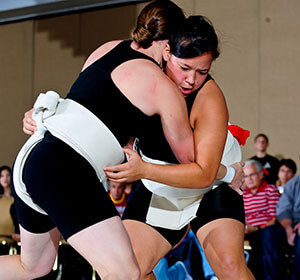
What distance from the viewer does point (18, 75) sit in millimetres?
8570

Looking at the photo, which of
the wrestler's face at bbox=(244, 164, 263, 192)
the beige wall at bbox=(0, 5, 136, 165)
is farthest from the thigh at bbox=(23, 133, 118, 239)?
the beige wall at bbox=(0, 5, 136, 165)

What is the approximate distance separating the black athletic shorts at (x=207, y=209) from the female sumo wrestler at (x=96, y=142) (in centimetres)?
47

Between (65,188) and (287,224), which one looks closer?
(65,188)

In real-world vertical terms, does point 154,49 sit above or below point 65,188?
above

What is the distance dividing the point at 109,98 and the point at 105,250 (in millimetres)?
450

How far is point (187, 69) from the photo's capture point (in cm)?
181

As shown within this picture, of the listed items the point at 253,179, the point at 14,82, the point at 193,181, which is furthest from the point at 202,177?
the point at 14,82

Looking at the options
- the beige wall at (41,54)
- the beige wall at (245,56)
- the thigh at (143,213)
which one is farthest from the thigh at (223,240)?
the beige wall at (41,54)

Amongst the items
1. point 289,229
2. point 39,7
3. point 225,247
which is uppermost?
point 39,7

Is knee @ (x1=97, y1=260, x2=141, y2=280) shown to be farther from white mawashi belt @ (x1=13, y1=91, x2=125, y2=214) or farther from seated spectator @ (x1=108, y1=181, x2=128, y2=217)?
seated spectator @ (x1=108, y1=181, x2=128, y2=217)

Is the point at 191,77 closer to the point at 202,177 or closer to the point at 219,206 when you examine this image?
the point at 202,177

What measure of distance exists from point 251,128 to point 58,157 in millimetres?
5530

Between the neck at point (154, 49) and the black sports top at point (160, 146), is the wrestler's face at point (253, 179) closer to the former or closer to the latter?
the black sports top at point (160, 146)

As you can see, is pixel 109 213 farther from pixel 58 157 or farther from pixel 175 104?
pixel 175 104
